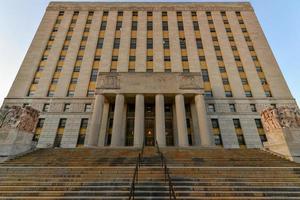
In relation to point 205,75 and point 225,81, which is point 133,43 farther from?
point 225,81

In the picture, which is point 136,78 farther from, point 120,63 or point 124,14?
point 124,14

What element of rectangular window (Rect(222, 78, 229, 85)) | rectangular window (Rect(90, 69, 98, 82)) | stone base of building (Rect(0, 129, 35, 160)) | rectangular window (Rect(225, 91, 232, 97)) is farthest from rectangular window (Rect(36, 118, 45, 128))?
rectangular window (Rect(222, 78, 229, 85))

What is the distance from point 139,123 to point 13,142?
11.7 metres

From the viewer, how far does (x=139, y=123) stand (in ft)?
70.5

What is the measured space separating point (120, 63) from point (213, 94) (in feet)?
49.6

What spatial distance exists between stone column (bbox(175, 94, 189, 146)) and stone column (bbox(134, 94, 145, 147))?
4.18 meters

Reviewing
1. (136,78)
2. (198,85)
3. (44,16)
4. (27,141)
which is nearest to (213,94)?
(198,85)

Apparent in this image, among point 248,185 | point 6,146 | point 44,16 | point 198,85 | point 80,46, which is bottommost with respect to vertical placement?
point 248,185

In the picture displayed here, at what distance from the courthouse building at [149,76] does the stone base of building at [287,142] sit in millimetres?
6670

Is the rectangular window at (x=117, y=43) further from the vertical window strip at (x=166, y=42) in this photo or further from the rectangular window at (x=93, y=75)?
the vertical window strip at (x=166, y=42)

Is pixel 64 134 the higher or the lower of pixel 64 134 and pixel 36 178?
the higher

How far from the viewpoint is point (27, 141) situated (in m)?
15.7

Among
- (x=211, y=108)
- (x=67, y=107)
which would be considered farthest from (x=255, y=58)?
(x=67, y=107)

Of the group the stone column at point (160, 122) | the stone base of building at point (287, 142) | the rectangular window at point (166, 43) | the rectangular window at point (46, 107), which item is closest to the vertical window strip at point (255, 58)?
the rectangular window at point (166, 43)
